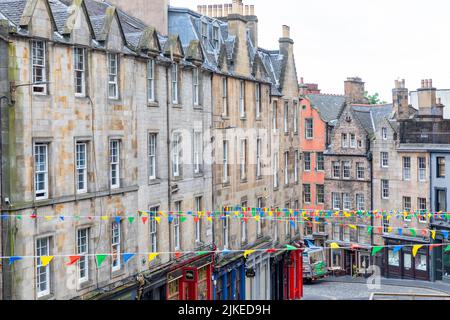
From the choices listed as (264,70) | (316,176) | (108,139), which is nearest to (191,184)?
(108,139)

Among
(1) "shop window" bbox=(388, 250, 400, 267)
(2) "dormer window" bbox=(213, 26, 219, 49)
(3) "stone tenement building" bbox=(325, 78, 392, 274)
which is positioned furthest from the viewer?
A: (3) "stone tenement building" bbox=(325, 78, 392, 274)

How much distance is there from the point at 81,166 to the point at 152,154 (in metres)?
4.96

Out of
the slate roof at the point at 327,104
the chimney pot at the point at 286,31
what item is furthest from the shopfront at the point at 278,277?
the slate roof at the point at 327,104

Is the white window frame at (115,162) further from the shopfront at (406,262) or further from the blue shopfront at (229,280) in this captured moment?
the shopfront at (406,262)

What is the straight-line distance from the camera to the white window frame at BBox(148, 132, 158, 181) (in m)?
27.0

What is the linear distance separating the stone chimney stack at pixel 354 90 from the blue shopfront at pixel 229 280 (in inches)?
1096

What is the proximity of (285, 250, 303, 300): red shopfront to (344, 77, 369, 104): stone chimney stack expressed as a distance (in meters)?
20.2

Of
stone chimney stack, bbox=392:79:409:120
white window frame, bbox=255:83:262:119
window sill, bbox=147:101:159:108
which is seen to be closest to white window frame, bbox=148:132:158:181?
window sill, bbox=147:101:159:108

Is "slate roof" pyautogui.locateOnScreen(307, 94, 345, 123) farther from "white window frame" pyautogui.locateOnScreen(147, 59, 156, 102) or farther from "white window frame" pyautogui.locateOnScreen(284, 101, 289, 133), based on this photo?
"white window frame" pyautogui.locateOnScreen(147, 59, 156, 102)

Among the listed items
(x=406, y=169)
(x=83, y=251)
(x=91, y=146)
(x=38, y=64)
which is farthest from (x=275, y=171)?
(x=38, y=64)

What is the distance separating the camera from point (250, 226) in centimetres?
3784

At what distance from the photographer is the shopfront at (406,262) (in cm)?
5344

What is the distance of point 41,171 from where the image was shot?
20672mm

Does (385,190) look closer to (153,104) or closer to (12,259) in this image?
(153,104)
